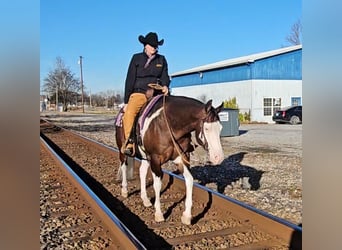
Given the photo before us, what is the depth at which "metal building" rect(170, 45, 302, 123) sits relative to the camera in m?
14.7

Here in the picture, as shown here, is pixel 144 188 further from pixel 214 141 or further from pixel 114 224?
pixel 214 141

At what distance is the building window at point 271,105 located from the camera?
17.9m

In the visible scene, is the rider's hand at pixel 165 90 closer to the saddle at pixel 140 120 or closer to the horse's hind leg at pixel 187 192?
the saddle at pixel 140 120

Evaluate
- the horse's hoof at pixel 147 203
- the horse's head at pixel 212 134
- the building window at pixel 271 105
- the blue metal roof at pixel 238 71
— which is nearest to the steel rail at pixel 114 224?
the horse's hoof at pixel 147 203

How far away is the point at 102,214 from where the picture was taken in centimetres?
355

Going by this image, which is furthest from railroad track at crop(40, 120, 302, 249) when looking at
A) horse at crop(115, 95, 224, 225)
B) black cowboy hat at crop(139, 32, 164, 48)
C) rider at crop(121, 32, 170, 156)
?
black cowboy hat at crop(139, 32, 164, 48)

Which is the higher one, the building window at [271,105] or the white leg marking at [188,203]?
the building window at [271,105]

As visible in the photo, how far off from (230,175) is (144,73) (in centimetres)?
294

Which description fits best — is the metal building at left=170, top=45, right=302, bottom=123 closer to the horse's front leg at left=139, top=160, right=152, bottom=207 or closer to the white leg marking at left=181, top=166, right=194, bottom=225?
the horse's front leg at left=139, top=160, right=152, bottom=207

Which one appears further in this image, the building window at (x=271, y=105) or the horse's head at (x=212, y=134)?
the building window at (x=271, y=105)

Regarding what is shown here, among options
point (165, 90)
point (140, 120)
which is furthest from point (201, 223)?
point (165, 90)

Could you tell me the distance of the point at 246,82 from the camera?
17.2 meters
